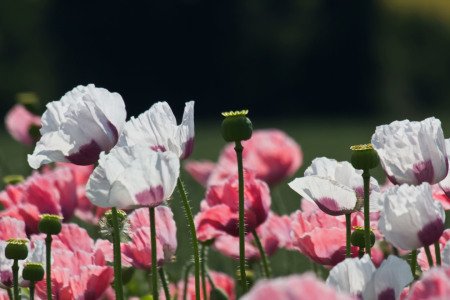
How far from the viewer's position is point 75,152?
2.33 ft

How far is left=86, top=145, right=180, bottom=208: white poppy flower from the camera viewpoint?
0.59m

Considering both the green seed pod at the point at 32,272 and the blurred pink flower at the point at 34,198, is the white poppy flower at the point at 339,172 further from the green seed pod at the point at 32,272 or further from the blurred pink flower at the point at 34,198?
the blurred pink flower at the point at 34,198

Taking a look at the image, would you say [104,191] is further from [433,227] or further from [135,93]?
[135,93]

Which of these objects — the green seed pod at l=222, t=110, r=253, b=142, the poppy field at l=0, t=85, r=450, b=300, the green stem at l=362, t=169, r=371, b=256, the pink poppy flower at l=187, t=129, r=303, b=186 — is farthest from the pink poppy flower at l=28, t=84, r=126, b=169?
the pink poppy flower at l=187, t=129, r=303, b=186

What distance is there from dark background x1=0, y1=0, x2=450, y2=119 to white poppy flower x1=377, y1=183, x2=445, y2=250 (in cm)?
1413

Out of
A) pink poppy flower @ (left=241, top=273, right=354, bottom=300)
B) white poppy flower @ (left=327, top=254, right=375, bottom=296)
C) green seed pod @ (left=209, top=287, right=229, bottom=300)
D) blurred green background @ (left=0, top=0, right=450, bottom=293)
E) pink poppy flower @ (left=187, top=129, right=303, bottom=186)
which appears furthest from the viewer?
blurred green background @ (left=0, top=0, right=450, bottom=293)

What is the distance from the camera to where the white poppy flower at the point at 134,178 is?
59cm

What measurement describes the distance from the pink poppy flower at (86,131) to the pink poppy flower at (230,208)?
0.63 feet

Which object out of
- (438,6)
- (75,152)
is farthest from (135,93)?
(75,152)

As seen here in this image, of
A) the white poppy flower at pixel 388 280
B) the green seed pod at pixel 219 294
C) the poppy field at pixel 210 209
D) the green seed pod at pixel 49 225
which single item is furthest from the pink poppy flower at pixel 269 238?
the white poppy flower at pixel 388 280

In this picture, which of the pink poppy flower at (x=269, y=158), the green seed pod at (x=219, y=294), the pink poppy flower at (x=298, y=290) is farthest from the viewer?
the pink poppy flower at (x=269, y=158)

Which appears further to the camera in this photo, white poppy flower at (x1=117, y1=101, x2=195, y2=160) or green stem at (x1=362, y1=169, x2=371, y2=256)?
white poppy flower at (x1=117, y1=101, x2=195, y2=160)

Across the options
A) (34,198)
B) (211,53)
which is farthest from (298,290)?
(211,53)

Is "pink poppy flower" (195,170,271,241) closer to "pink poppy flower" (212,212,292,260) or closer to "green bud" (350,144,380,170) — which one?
"pink poppy flower" (212,212,292,260)
